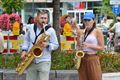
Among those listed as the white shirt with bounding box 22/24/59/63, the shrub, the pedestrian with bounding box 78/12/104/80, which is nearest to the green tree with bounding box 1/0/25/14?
the shrub

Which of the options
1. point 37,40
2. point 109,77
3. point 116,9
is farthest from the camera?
point 116,9

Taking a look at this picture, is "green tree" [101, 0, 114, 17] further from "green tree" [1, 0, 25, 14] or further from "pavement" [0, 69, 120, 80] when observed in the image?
"pavement" [0, 69, 120, 80]

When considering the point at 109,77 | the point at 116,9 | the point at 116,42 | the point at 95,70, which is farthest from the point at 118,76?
the point at 116,9

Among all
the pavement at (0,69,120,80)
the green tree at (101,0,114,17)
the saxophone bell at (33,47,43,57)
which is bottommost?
the green tree at (101,0,114,17)

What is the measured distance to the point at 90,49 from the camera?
753 centimetres

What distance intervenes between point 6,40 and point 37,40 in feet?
23.1

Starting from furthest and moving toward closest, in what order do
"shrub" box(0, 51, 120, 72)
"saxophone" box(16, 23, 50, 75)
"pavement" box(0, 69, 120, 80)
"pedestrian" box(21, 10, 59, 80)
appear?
1. "shrub" box(0, 51, 120, 72)
2. "pavement" box(0, 69, 120, 80)
3. "pedestrian" box(21, 10, 59, 80)
4. "saxophone" box(16, 23, 50, 75)

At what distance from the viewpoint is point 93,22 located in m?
7.59

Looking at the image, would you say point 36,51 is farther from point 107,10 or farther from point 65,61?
point 107,10

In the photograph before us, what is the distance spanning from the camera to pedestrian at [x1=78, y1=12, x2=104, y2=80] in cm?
754

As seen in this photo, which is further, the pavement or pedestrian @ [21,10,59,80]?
the pavement

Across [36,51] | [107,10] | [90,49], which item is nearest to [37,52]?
[36,51]

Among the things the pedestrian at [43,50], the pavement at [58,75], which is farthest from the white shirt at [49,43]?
the pavement at [58,75]

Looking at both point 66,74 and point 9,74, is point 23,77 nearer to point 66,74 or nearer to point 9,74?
point 9,74
